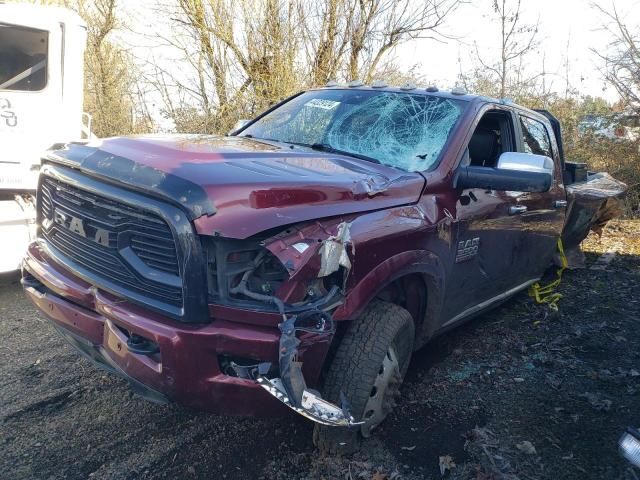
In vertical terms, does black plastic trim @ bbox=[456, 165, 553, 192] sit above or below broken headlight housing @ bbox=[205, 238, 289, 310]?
above

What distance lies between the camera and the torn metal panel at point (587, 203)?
18.5ft

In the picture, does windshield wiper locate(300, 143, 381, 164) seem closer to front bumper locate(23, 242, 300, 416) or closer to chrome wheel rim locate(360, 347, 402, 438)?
chrome wheel rim locate(360, 347, 402, 438)

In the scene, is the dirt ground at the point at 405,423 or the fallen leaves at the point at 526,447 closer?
the dirt ground at the point at 405,423

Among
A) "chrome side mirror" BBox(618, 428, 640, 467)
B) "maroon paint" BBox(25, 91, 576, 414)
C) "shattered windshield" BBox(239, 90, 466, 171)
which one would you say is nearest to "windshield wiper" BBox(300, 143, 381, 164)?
"shattered windshield" BBox(239, 90, 466, 171)

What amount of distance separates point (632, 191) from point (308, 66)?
20.9 ft

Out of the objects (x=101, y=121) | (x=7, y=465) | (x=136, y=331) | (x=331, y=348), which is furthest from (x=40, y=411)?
(x=101, y=121)

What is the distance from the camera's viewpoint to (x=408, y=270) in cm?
292

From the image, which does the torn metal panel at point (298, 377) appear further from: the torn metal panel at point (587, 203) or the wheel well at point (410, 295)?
the torn metal panel at point (587, 203)

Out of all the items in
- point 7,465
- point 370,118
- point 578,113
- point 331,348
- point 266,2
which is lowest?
point 7,465

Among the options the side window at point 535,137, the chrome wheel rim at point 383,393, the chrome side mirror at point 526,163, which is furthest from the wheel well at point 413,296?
the side window at point 535,137

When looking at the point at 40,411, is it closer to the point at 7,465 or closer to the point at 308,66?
the point at 7,465

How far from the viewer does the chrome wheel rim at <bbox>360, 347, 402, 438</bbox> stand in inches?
112

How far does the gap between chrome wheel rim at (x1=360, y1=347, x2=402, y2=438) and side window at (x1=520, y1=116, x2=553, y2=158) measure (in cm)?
239

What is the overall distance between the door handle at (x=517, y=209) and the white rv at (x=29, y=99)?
13.1ft
